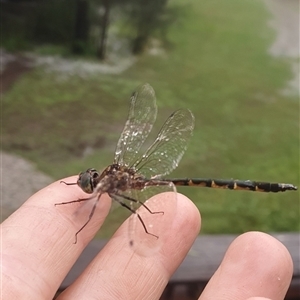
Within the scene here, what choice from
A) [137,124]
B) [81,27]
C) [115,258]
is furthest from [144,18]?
[115,258]

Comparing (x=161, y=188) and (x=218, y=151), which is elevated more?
(x=161, y=188)

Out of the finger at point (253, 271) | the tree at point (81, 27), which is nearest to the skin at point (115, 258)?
the finger at point (253, 271)

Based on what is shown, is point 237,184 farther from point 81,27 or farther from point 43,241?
point 81,27

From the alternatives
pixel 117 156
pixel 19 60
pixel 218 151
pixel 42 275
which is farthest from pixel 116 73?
pixel 42 275

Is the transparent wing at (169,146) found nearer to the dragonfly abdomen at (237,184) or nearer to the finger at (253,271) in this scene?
the dragonfly abdomen at (237,184)

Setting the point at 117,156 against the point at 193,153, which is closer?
the point at 117,156

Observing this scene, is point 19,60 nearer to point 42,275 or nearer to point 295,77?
point 42,275
